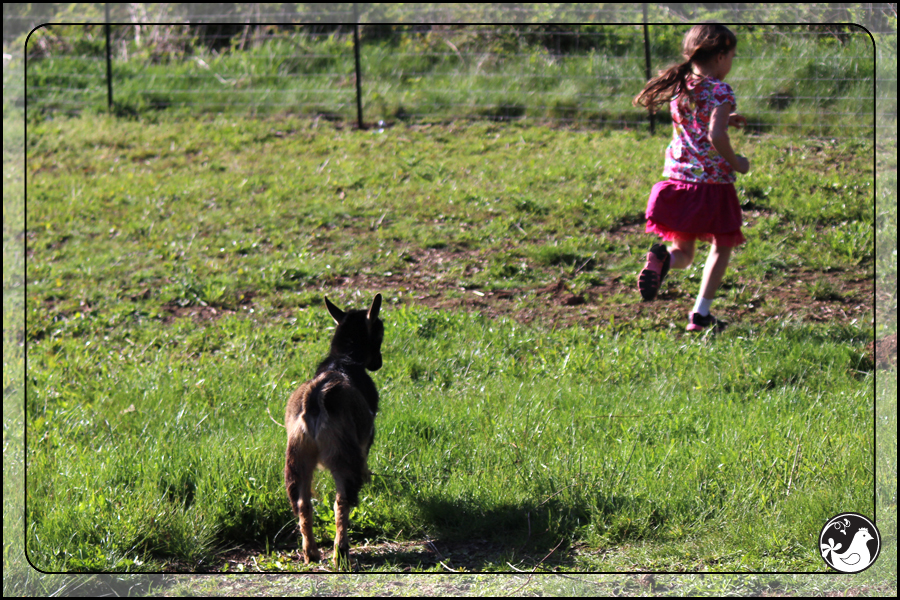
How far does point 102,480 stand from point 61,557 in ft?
2.05

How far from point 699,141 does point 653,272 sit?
105cm

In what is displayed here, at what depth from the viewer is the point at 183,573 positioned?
3.64 metres

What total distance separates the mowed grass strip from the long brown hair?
6.22ft

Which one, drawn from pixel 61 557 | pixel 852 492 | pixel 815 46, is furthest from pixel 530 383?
pixel 815 46

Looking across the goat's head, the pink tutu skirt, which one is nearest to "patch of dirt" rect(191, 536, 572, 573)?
the goat's head

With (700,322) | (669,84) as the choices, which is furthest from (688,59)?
(700,322)

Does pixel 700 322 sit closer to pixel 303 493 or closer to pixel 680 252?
pixel 680 252

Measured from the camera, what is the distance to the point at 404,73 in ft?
37.3

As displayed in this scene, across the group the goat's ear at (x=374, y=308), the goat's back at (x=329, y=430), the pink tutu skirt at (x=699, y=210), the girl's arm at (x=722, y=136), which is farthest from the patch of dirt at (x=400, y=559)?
the girl's arm at (x=722, y=136)

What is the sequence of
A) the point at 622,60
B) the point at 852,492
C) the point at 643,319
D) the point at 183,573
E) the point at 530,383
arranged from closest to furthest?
1. the point at 183,573
2. the point at 852,492
3. the point at 530,383
4. the point at 643,319
5. the point at 622,60

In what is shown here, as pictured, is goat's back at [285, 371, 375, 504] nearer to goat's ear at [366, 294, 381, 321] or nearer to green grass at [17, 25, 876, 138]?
goat's ear at [366, 294, 381, 321]

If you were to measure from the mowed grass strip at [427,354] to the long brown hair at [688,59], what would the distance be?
6.22 feet

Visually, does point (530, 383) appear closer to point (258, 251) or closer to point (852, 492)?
point (852, 492)

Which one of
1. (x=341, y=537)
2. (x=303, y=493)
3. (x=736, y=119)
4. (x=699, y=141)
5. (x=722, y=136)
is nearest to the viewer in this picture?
(x=341, y=537)
